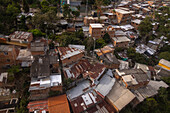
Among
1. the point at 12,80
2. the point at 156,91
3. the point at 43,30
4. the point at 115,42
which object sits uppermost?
the point at 43,30

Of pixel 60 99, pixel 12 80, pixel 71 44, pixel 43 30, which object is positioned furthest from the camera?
pixel 43 30

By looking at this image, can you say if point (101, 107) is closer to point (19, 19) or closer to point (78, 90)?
point (78, 90)

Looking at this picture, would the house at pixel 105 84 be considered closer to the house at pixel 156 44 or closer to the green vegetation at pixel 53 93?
the green vegetation at pixel 53 93

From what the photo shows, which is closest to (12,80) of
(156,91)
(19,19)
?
(19,19)

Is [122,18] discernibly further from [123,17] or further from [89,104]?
[89,104]

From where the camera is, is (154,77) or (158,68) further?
(158,68)

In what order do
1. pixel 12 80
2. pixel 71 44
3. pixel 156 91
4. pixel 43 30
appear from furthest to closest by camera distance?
1. pixel 43 30
2. pixel 71 44
3. pixel 156 91
4. pixel 12 80

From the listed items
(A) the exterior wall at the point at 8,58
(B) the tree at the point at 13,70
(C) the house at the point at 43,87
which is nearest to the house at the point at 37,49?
(A) the exterior wall at the point at 8,58

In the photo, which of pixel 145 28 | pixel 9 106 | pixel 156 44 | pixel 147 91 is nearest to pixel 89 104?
pixel 147 91
